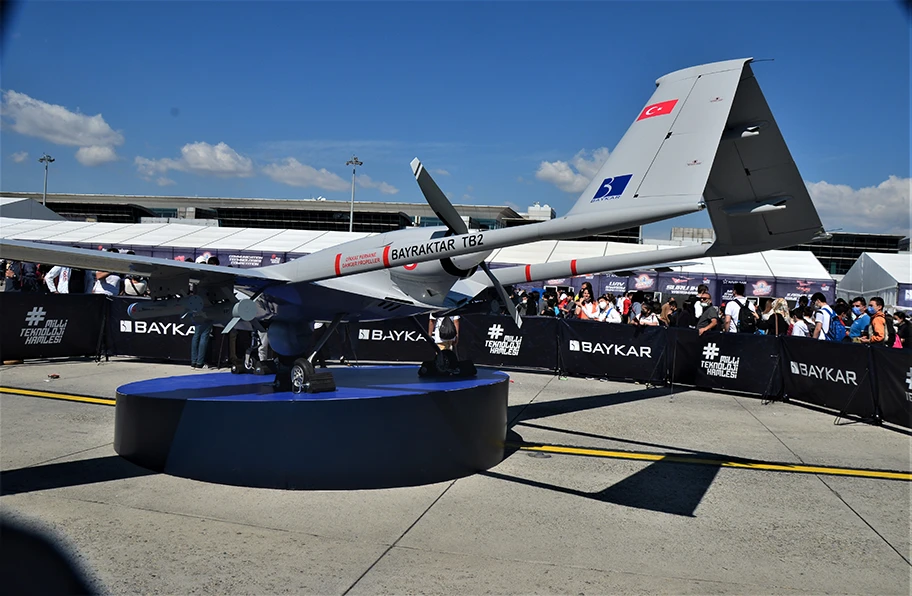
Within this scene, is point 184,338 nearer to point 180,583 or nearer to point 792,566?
point 180,583

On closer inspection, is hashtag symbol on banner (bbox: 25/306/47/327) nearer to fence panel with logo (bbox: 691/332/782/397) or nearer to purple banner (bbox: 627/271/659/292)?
fence panel with logo (bbox: 691/332/782/397)

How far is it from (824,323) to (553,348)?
21.9ft

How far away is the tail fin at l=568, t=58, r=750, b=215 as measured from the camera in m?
6.47

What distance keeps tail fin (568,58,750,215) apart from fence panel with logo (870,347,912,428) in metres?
7.87

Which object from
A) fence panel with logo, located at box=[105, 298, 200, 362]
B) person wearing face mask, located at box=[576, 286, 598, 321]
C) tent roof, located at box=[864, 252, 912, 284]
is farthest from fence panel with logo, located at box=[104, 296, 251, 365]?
tent roof, located at box=[864, 252, 912, 284]

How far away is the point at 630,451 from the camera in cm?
994

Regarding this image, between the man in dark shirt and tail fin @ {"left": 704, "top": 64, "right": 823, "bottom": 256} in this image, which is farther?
A: the man in dark shirt

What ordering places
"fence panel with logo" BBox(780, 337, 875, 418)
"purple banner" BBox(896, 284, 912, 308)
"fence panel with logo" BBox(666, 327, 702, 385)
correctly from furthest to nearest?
"purple banner" BBox(896, 284, 912, 308) → "fence panel with logo" BBox(666, 327, 702, 385) → "fence panel with logo" BBox(780, 337, 875, 418)

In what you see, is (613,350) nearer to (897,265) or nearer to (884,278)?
(884,278)

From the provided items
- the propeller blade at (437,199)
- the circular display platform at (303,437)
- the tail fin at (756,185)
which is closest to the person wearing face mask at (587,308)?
the tail fin at (756,185)

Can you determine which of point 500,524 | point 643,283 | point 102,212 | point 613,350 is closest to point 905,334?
point 613,350

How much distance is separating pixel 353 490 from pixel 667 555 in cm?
337

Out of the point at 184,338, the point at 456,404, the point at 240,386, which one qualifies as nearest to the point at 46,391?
the point at 184,338

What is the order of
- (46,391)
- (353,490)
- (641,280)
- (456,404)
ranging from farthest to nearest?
1. (641,280)
2. (46,391)
3. (456,404)
4. (353,490)
